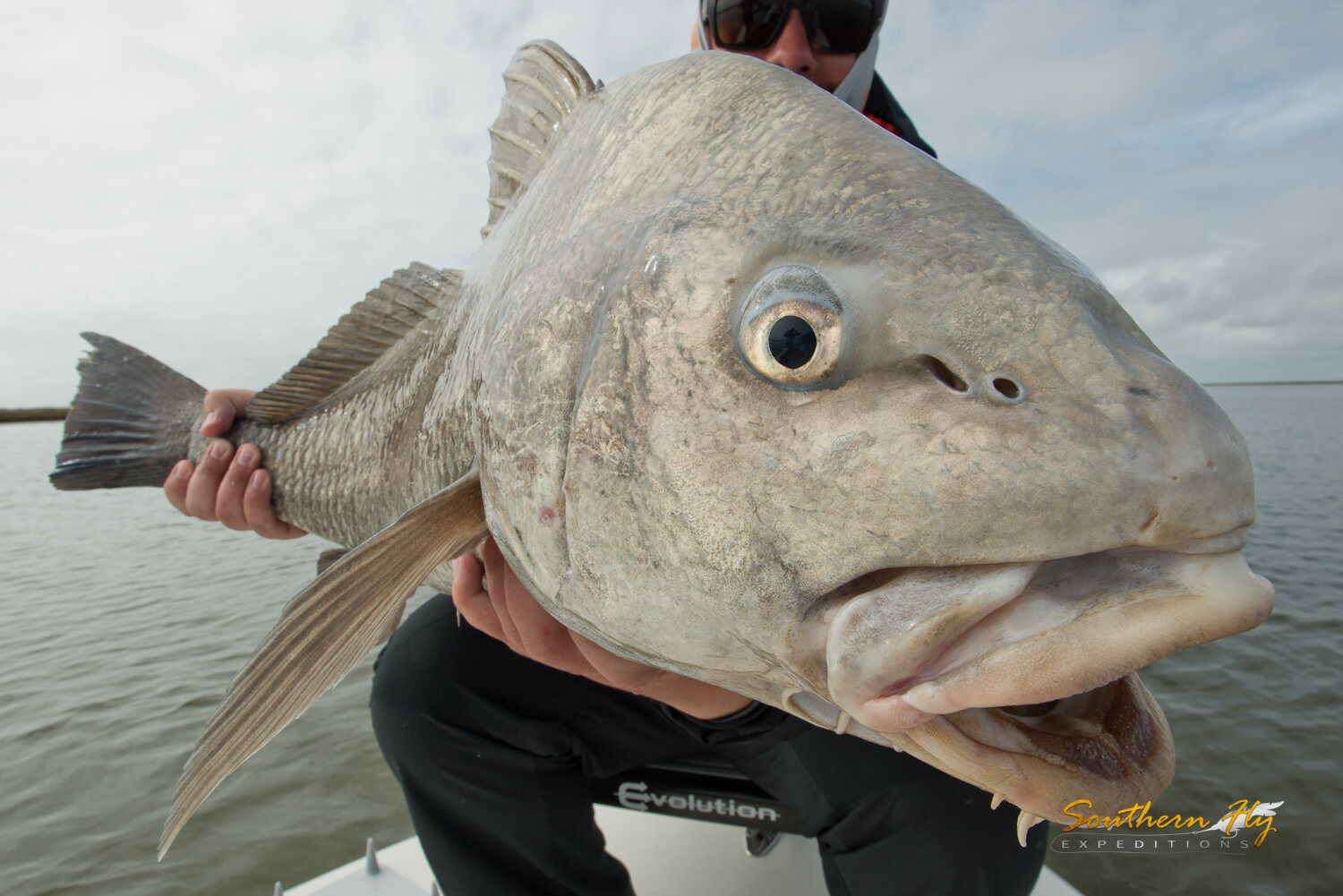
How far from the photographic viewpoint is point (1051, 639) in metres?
0.72

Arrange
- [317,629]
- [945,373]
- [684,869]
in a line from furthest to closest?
[684,869], [317,629], [945,373]

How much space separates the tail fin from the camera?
106 inches

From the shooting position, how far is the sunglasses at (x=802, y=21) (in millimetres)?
2828

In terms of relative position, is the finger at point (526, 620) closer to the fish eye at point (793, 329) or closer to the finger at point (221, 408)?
the fish eye at point (793, 329)

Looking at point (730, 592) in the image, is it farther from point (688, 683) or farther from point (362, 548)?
point (688, 683)

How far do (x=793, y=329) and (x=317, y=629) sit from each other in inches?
43.7

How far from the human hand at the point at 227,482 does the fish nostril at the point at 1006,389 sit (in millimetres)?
2404

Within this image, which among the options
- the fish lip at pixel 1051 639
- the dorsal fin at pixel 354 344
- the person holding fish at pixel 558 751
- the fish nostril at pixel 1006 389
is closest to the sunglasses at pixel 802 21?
the person holding fish at pixel 558 751

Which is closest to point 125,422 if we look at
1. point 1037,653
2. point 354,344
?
point 354,344

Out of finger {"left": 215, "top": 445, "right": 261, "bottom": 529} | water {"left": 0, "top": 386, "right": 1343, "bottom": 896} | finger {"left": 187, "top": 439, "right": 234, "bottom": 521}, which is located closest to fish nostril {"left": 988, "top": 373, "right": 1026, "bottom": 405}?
finger {"left": 215, "top": 445, "right": 261, "bottom": 529}

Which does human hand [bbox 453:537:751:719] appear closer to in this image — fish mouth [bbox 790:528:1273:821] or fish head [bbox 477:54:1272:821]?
fish head [bbox 477:54:1272:821]

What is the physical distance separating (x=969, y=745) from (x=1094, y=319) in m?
0.53

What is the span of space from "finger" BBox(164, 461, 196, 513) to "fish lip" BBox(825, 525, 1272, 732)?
270 centimetres

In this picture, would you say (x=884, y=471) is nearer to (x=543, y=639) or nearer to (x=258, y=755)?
(x=543, y=639)
